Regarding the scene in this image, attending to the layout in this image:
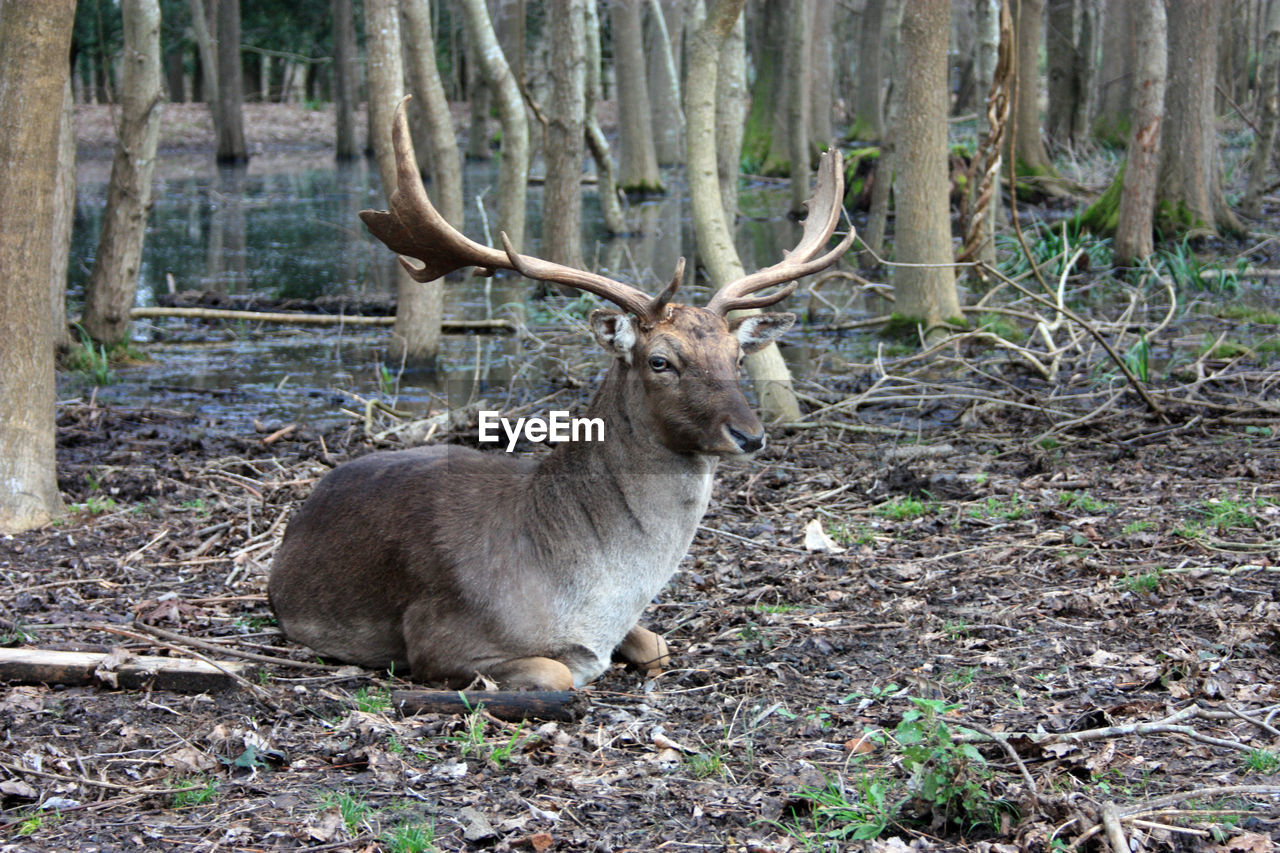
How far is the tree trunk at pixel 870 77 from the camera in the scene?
32406 millimetres

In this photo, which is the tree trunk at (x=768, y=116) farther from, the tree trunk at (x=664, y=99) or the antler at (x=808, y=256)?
the antler at (x=808, y=256)

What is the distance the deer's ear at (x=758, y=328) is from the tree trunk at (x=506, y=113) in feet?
33.3

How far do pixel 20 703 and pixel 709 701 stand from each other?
2.85 metres

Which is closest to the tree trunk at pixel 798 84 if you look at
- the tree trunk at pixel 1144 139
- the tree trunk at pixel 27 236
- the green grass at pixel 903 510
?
the tree trunk at pixel 1144 139

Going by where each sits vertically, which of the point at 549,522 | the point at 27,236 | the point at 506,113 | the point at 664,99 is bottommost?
the point at 549,522

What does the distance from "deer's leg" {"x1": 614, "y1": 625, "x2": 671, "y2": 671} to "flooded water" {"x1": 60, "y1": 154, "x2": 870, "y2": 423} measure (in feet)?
14.9

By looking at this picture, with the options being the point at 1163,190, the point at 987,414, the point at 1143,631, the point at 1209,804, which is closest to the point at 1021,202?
the point at 1163,190

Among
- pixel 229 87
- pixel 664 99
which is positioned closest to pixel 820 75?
pixel 664 99

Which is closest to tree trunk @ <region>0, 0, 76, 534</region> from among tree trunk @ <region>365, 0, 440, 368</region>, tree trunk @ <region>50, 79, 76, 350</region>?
tree trunk @ <region>50, 79, 76, 350</region>

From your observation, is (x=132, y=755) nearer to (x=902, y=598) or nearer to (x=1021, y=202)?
(x=902, y=598)

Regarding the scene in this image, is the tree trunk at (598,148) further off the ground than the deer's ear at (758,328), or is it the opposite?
the tree trunk at (598,148)

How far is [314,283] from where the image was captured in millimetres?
18344

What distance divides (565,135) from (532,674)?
11776mm

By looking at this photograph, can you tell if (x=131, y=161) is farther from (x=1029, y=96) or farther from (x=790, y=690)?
(x=1029, y=96)
